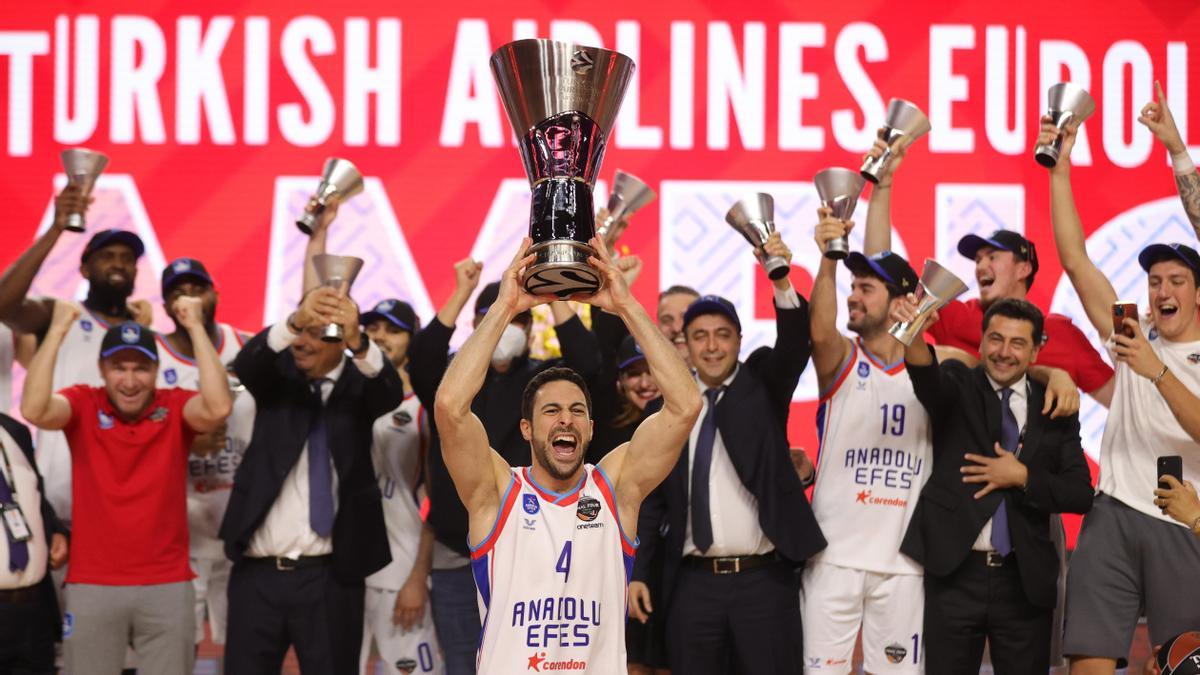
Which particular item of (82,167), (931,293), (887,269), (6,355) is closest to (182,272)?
(82,167)

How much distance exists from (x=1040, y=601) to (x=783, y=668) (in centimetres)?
108

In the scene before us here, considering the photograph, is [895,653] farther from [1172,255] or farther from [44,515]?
[44,515]

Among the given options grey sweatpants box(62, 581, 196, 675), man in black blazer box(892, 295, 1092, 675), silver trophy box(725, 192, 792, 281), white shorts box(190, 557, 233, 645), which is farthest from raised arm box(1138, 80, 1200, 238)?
white shorts box(190, 557, 233, 645)

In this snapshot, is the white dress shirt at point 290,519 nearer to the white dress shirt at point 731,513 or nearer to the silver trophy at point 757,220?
the white dress shirt at point 731,513

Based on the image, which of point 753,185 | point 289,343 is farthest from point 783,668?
point 753,185

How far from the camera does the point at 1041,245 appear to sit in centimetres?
868

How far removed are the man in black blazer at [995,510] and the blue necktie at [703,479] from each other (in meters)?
0.84

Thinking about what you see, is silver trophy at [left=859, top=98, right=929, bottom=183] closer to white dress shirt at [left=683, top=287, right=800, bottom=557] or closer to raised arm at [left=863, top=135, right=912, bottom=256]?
raised arm at [left=863, top=135, right=912, bottom=256]

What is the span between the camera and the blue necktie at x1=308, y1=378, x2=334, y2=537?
19.6 feet

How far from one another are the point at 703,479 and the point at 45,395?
2828 mm

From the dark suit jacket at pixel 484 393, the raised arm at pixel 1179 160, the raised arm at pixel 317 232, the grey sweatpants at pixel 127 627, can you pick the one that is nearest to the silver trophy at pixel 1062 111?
the raised arm at pixel 1179 160

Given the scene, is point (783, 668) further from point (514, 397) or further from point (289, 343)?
point (289, 343)

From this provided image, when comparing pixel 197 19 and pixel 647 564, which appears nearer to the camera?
pixel 647 564

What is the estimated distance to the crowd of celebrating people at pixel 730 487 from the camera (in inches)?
220
